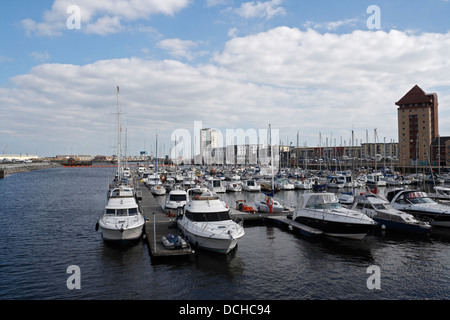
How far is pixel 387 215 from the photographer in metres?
30.7

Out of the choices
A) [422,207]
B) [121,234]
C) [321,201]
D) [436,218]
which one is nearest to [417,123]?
[422,207]

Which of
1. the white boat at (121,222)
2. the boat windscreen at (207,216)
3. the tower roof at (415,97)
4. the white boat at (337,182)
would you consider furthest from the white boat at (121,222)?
the tower roof at (415,97)

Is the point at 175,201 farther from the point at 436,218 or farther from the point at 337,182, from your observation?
the point at 337,182

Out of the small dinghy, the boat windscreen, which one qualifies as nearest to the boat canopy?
the boat windscreen

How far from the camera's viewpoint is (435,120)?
122250 mm

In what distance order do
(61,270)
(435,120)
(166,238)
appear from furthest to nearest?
(435,120), (166,238), (61,270)

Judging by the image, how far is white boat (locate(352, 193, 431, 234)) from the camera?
2868 centimetres

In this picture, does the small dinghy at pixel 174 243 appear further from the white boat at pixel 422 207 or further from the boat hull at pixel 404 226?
the white boat at pixel 422 207

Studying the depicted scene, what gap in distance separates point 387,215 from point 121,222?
2506 cm

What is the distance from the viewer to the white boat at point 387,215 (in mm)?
28681

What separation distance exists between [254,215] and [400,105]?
375 feet

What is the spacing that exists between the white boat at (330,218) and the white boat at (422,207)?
9.56 m
